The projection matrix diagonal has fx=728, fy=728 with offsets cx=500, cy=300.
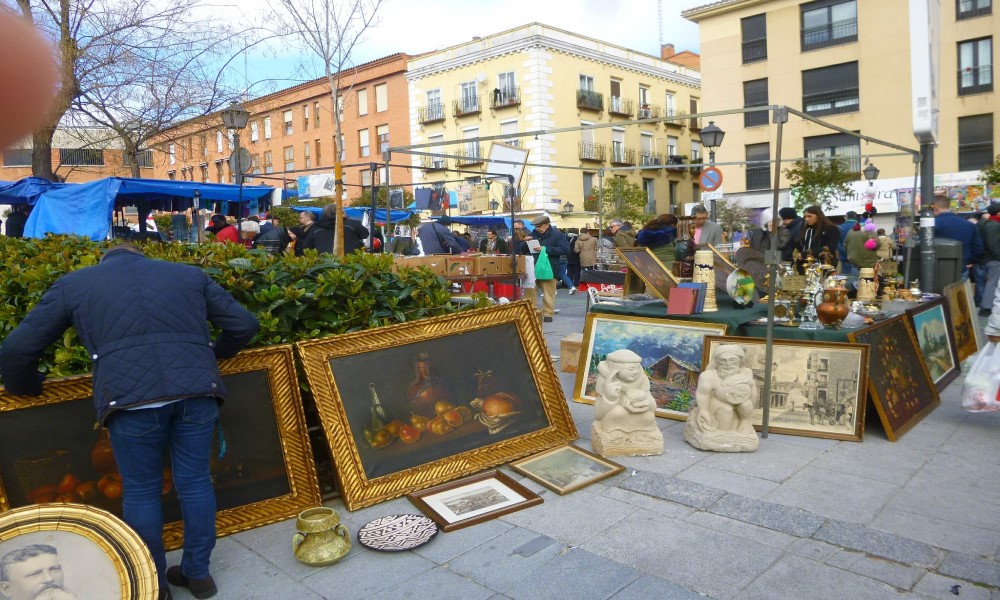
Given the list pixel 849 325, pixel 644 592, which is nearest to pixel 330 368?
pixel 644 592

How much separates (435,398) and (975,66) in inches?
1125

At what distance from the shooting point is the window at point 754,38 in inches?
1177

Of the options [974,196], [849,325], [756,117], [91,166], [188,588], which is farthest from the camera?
[756,117]

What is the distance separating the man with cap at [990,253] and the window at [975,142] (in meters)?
18.1

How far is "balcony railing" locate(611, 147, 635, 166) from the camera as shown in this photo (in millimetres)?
35094

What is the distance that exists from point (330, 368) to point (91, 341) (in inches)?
55.8

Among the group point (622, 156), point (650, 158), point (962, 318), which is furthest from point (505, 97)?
point (962, 318)

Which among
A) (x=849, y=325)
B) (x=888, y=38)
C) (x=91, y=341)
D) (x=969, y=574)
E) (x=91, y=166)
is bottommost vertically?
(x=969, y=574)

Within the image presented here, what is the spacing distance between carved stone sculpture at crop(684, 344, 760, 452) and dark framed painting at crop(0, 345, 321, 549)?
103 inches

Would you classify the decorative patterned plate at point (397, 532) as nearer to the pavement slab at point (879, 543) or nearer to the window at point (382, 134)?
the pavement slab at point (879, 543)

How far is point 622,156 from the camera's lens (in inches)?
1400

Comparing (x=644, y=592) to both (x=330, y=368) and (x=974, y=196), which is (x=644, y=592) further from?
(x=974, y=196)

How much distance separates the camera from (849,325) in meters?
5.73

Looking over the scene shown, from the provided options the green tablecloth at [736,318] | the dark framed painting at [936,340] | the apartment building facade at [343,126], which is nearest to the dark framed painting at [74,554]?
the green tablecloth at [736,318]
